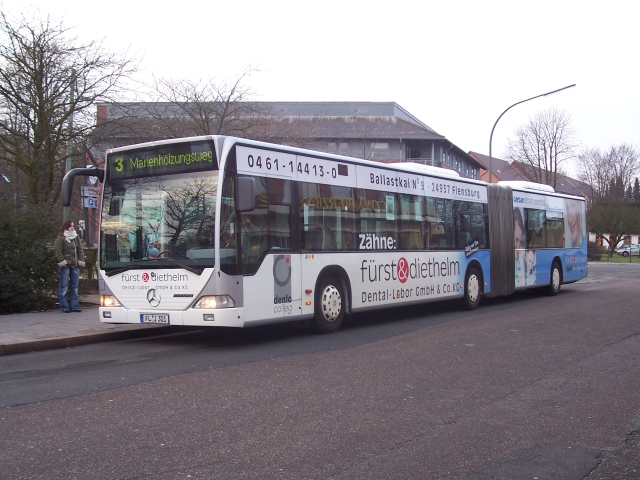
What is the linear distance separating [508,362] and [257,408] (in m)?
3.95

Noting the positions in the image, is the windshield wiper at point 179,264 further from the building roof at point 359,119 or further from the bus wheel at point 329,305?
the building roof at point 359,119

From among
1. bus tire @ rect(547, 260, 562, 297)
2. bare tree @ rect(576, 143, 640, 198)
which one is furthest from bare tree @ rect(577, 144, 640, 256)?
bus tire @ rect(547, 260, 562, 297)

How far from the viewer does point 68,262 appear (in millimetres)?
13016

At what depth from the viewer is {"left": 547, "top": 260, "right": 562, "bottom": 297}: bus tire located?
20.6 m

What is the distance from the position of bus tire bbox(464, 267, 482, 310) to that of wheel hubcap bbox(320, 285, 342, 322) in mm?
5218

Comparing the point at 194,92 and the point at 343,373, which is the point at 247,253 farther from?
the point at 194,92

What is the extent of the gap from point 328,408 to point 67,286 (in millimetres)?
8881

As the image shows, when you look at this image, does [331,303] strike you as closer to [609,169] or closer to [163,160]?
[163,160]

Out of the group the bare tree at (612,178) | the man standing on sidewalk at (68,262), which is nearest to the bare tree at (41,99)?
the man standing on sidewalk at (68,262)

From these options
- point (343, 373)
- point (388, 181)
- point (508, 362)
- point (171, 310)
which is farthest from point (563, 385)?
point (388, 181)

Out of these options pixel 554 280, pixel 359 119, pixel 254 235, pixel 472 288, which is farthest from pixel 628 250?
pixel 254 235

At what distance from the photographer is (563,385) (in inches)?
297

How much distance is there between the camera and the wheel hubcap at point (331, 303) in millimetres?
11531

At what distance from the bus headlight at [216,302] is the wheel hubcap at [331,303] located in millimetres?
2235
